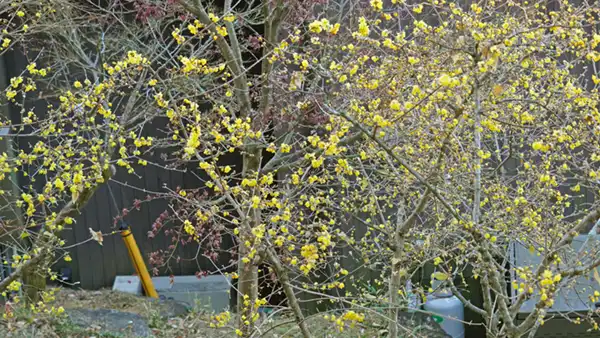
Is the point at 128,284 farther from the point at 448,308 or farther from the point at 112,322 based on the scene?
the point at 448,308

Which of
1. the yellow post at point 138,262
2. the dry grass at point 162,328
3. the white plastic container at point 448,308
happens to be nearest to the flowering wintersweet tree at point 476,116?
the dry grass at point 162,328

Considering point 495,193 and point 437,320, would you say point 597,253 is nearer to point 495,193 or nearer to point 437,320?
point 495,193

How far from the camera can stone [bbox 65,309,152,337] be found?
4.62 meters

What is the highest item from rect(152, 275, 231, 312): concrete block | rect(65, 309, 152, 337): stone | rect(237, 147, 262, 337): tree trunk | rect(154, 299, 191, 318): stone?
rect(237, 147, 262, 337): tree trunk

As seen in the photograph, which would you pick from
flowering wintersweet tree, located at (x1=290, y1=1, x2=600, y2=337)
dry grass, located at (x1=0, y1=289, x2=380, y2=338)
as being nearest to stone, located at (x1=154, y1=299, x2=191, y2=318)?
dry grass, located at (x1=0, y1=289, x2=380, y2=338)

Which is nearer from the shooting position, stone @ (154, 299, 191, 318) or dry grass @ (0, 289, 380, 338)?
dry grass @ (0, 289, 380, 338)

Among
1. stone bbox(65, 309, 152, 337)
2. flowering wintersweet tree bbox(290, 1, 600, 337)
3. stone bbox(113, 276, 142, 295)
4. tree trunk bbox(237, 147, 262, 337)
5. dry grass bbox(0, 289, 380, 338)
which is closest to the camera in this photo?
flowering wintersweet tree bbox(290, 1, 600, 337)

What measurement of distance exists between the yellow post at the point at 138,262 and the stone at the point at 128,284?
6.1 inches

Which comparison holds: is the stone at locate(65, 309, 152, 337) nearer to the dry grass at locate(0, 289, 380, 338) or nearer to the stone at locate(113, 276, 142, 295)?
the dry grass at locate(0, 289, 380, 338)

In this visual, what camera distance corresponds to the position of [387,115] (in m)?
3.02

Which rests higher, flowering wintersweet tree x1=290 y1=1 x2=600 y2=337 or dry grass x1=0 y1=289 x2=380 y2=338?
flowering wintersweet tree x1=290 y1=1 x2=600 y2=337

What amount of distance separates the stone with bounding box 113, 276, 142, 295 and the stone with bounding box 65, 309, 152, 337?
4.96 ft

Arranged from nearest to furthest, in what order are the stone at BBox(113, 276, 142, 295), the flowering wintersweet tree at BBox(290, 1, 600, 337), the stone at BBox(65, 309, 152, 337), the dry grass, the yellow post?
1. the flowering wintersweet tree at BBox(290, 1, 600, 337)
2. the dry grass
3. the stone at BBox(65, 309, 152, 337)
4. the yellow post
5. the stone at BBox(113, 276, 142, 295)

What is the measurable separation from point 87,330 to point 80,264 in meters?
2.80
